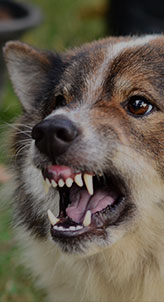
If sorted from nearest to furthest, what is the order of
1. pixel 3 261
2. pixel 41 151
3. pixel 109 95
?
pixel 41 151 < pixel 109 95 < pixel 3 261

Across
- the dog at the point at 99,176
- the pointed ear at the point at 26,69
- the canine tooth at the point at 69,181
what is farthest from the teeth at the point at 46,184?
the pointed ear at the point at 26,69

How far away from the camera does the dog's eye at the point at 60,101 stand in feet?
13.8

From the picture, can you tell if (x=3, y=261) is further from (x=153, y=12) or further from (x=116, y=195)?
(x=153, y=12)

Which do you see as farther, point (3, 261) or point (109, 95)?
point (3, 261)

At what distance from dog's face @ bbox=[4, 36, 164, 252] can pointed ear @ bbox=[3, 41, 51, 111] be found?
0.43 meters

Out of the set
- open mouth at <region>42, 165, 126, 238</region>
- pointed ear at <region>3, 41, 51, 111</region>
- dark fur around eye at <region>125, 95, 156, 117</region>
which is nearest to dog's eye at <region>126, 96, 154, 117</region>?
dark fur around eye at <region>125, 95, 156, 117</region>

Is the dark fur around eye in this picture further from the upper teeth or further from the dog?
the upper teeth

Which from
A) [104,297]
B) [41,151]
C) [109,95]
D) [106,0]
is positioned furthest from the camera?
[106,0]

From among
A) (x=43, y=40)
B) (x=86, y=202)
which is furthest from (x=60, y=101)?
(x=43, y=40)

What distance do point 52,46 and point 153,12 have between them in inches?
71.8

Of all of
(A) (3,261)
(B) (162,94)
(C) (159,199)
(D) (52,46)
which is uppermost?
(D) (52,46)

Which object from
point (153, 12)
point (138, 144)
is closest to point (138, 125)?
point (138, 144)

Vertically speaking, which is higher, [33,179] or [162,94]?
[162,94]

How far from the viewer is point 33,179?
422cm
